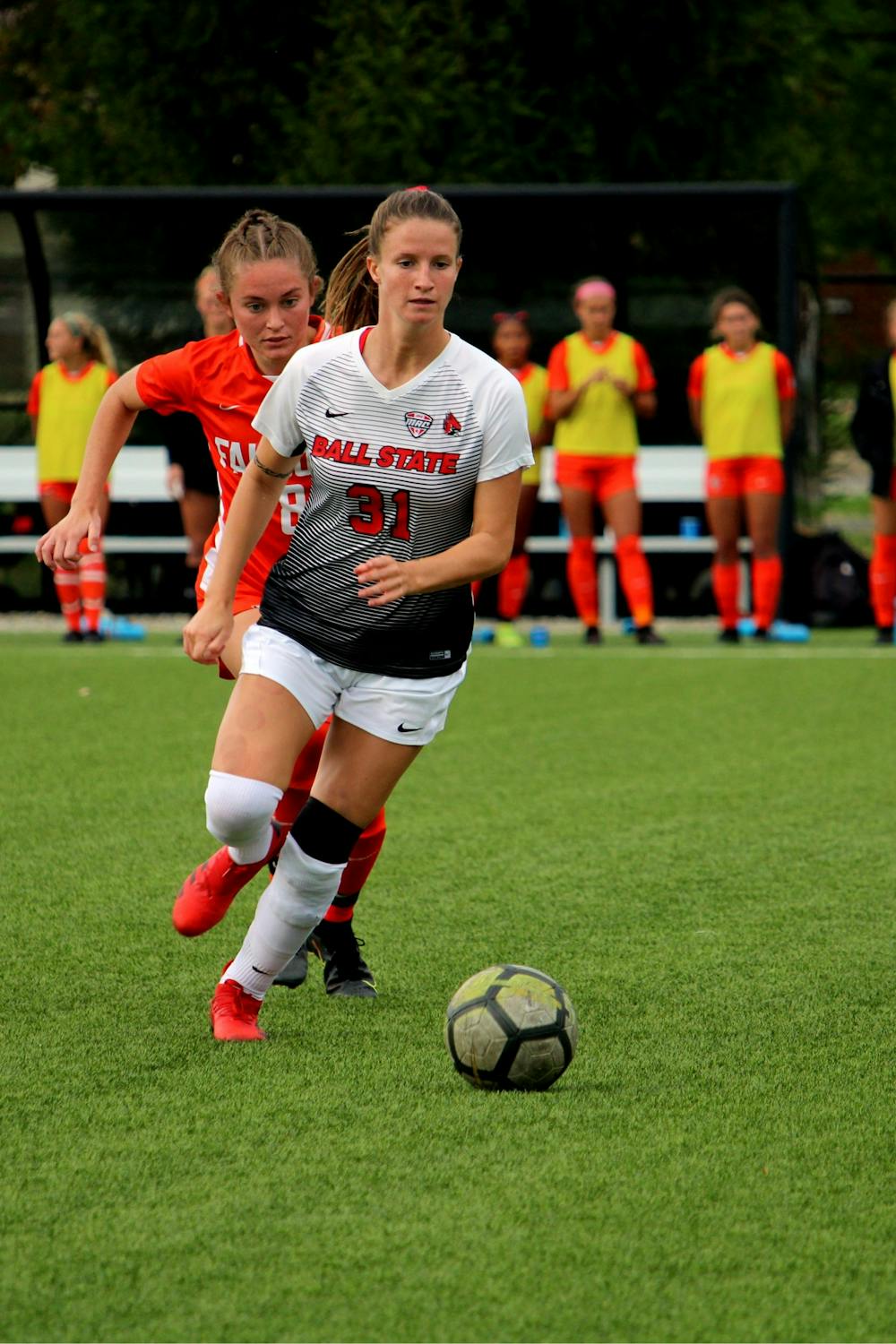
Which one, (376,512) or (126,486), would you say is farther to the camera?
(126,486)

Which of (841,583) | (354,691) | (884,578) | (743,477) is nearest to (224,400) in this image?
(354,691)

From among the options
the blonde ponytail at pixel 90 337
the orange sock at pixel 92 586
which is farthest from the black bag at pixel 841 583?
the blonde ponytail at pixel 90 337

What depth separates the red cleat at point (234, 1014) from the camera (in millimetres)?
4523

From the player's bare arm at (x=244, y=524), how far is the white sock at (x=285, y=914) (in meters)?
0.51

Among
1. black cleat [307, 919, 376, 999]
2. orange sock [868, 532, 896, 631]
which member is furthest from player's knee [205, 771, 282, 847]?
orange sock [868, 532, 896, 631]

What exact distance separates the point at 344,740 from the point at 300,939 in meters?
0.47

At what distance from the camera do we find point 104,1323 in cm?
292

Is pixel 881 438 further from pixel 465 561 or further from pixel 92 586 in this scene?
pixel 465 561

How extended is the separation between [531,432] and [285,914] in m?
9.53

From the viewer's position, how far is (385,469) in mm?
4422

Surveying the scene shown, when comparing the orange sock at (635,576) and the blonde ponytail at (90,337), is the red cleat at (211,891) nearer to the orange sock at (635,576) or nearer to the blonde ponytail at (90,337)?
the orange sock at (635,576)

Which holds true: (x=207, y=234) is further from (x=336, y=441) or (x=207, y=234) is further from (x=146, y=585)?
(x=336, y=441)

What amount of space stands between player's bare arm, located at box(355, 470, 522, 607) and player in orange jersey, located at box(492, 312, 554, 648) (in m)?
9.35

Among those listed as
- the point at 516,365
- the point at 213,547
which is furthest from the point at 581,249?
the point at 213,547
